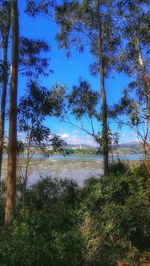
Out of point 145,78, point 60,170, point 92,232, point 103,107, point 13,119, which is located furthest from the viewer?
point 60,170

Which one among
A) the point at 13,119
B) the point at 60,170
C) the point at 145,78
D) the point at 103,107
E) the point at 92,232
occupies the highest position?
the point at 103,107

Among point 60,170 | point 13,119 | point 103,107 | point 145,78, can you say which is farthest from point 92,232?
point 60,170

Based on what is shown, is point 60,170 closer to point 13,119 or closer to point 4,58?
point 4,58

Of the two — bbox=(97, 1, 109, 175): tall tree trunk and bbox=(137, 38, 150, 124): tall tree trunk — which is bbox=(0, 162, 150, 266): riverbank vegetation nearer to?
bbox=(137, 38, 150, 124): tall tree trunk

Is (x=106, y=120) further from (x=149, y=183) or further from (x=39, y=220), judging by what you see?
(x=39, y=220)

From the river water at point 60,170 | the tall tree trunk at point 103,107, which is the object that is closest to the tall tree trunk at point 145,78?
the river water at point 60,170

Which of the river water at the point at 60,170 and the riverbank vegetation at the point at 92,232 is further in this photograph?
the river water at the point at 60,170

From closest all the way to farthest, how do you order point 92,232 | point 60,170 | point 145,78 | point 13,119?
point 92,232
point 13,119
point 145,78
point 60,170

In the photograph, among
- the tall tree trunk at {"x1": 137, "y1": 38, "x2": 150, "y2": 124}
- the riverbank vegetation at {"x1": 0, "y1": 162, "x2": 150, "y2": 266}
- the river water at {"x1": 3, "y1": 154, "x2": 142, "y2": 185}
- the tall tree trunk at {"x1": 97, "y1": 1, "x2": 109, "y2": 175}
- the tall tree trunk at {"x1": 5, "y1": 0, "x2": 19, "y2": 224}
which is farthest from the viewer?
the river water at {"x1": 3, "y1": 154, "x2": 142, "y2": 185}

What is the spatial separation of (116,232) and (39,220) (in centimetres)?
184

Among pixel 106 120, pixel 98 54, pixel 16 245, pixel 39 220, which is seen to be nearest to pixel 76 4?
pixel 98 54

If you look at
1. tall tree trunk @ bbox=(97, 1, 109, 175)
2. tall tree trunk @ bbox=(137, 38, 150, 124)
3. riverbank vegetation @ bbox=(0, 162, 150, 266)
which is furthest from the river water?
riverbank vegetation @ bbox=(0, 162, 150, 266)

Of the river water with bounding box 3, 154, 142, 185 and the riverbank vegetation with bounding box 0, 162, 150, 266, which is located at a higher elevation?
the river water with bounding box 3, 154, 142, 185

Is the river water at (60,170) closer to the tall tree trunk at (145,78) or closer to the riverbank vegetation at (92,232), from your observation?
the tall tree trunk at (145,78)
